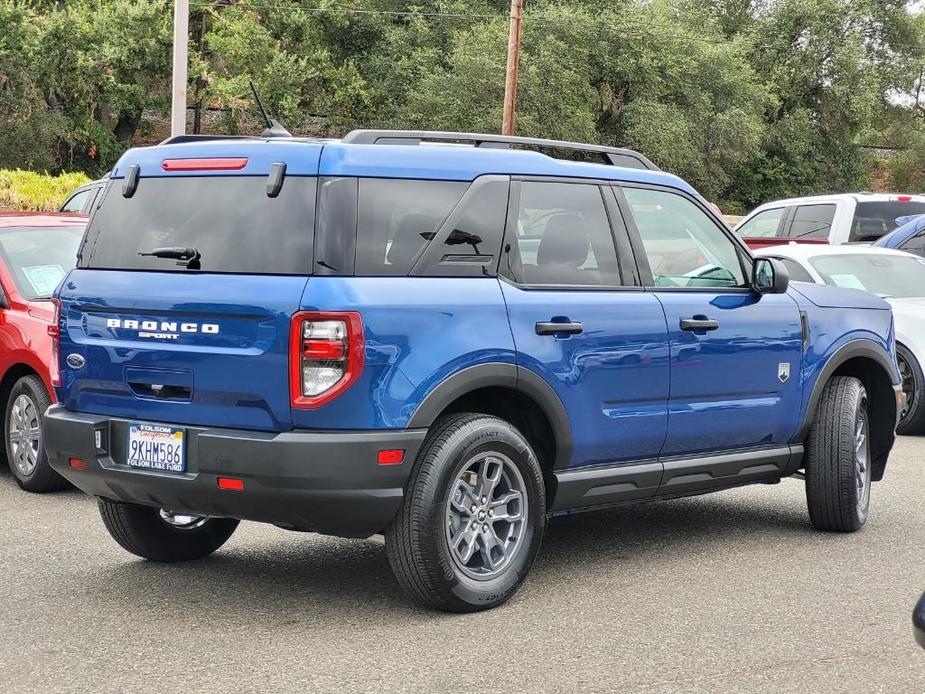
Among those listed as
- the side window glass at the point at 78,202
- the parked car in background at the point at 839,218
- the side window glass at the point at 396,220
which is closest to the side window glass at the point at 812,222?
the parked car in background at the point at 839,218

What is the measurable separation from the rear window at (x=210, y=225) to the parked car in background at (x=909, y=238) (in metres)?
10.2

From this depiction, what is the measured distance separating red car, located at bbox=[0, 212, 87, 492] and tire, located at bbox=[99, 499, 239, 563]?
68.1 inches

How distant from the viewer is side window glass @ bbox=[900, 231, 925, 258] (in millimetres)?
14666

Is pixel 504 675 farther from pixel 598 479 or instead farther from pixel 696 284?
pixel 696 284

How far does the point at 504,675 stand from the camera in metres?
4.81

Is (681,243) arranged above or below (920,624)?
above

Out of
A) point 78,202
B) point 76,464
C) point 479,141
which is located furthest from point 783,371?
point 78,202

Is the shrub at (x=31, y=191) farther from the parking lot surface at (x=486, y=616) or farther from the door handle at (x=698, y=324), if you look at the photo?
the door handle at (x=698, y=324)

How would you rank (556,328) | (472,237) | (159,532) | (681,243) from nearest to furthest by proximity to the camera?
(472,237) < (556,328) < (159,532) < (681,243)

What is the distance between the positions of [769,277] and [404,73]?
130 ft

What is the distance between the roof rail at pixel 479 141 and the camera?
19.0ft

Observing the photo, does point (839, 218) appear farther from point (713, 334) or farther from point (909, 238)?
point (713, 334)

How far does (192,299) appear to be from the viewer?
17.8ft

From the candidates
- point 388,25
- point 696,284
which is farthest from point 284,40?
point 696,284
